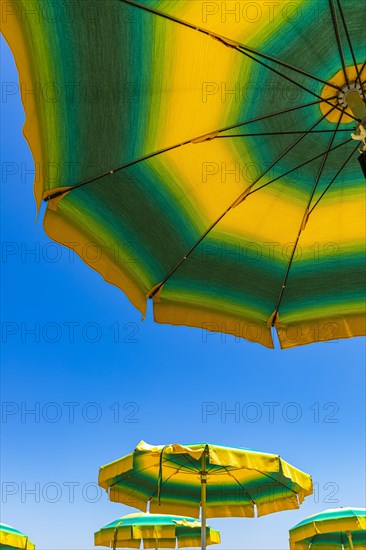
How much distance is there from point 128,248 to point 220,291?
2.60ft

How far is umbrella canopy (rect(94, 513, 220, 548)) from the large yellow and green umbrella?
205 centimetres

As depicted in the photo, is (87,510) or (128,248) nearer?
(128,248)

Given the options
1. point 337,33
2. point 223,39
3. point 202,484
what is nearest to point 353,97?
point 337,33

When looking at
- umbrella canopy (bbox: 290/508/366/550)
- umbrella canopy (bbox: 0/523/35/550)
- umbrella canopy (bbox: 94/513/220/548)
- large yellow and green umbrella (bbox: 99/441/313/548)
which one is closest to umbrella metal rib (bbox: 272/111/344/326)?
large yellow and green umbrella (bbox: 99/441/313/548)

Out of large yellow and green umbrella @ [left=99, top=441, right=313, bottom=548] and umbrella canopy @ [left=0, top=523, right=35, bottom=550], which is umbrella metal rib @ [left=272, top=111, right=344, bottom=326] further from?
umbrella canopy @ [left=0, top=523, right=35, bottom=550]

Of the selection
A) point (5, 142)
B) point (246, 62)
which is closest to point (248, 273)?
point (246, 62)

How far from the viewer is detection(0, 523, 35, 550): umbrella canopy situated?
32.9 feet

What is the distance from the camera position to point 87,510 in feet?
44.2

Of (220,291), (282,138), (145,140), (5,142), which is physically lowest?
(220,291)

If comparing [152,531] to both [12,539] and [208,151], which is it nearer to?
[12,539]

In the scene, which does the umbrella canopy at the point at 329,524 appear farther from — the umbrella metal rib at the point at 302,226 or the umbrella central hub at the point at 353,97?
the umbrella central hub at the point at 353,97

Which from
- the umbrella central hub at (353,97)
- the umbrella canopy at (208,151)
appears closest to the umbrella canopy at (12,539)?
the umbrella canopy at (208,151)

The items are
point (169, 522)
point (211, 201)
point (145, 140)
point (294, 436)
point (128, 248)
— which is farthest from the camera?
point (294, 436)

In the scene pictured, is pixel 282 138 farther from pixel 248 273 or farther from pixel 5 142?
pixel 5 142
